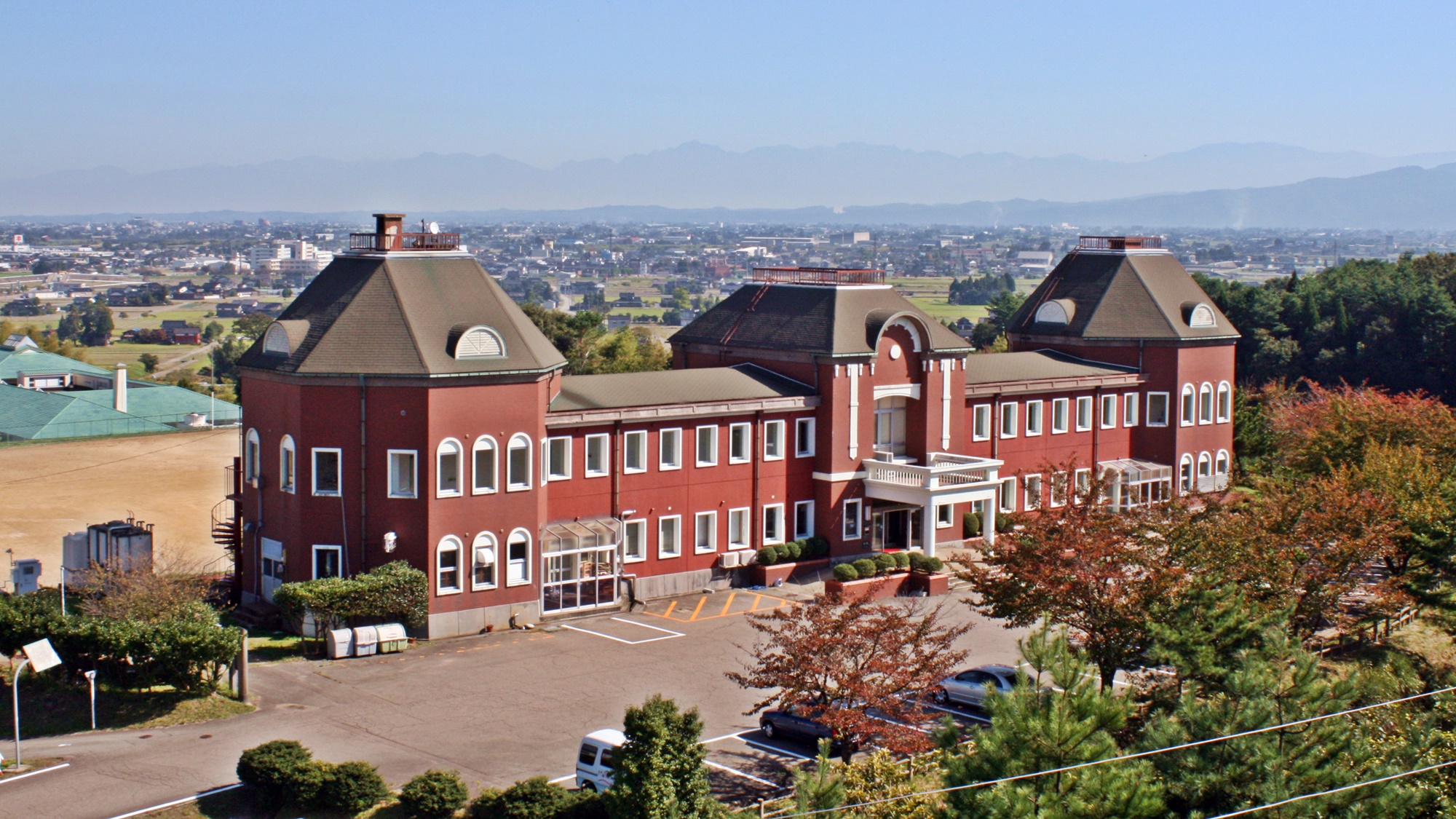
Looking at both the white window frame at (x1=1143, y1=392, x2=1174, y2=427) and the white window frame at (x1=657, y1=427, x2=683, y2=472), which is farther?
the white window frame at (x1=1143, y1=392, x2=1174, y2=427)

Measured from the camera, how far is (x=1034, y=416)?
59.7 metres

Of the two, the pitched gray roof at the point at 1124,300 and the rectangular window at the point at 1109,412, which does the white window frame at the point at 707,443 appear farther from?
the pitched gray roof at the point at 1124,300

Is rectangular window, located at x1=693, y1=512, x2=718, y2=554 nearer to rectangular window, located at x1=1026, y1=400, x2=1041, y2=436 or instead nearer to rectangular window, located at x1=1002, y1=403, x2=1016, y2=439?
rectangular window, located at x1=1002, y1=403, x2=1016, y2=439

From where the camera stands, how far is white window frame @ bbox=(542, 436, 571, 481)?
1791 inches

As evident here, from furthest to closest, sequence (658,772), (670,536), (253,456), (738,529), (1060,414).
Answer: (1060,414) → (738,529) → (670,536) → (253,456) → (658,772)

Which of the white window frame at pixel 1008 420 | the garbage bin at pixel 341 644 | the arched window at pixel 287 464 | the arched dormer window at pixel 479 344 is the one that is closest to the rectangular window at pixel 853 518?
the white window frame at pixel 1008 420

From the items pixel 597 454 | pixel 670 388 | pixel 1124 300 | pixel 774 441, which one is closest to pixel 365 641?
pixel 597 454

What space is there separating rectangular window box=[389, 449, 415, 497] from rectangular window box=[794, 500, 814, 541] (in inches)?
578

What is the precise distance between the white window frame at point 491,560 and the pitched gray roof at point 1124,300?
3065cm

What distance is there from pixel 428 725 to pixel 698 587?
1587 cm

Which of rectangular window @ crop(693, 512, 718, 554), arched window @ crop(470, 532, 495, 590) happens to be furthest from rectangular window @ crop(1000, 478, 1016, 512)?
arched window @ crop(470, 532, 495, 590)

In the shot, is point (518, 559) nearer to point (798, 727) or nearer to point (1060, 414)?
point (798, 727)

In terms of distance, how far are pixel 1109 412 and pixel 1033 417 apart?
473 centimetres

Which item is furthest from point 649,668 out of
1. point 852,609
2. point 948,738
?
point 948,738
